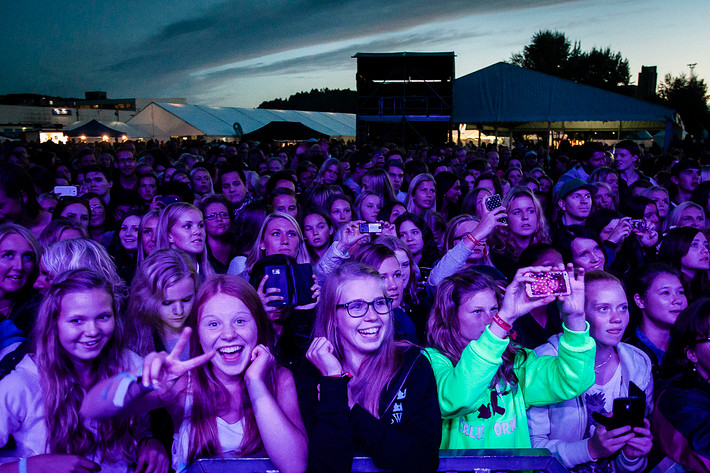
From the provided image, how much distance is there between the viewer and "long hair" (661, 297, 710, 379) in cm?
233

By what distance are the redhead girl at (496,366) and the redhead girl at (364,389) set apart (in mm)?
171

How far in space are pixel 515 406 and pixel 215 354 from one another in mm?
1215

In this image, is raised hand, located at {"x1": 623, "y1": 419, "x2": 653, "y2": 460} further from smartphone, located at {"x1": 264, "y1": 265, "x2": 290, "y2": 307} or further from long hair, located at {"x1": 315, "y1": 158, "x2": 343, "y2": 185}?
long hair, located at {"x1": 315, "y1": 158, "x2": 343, "y2": 185}

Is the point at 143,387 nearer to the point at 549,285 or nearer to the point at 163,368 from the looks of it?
the point at 163,368

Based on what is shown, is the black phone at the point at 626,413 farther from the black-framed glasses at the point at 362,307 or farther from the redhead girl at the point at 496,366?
the black-framed glasses at the point at 362,307

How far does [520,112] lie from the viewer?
2219 centimetres

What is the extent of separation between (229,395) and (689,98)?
44831 mm

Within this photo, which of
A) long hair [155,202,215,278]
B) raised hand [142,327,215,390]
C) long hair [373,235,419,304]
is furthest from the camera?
long hair [155,202,215,278]

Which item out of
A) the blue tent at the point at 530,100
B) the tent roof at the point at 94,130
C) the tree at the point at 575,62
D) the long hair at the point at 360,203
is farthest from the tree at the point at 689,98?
the long hair at the point at 360,203

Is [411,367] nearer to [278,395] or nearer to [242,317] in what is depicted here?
[278,395]

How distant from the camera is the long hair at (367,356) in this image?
6.40 feet

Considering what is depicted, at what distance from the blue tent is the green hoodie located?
67.8 ft

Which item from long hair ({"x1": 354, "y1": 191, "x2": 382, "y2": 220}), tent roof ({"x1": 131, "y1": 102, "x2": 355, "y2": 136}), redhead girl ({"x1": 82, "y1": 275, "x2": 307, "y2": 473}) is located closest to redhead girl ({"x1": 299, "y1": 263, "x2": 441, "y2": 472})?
redhead girl ({"x1": 82, "y1": 275, "x2": 307, "y2": 473})

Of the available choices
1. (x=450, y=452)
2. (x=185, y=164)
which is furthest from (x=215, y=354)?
(x=185, y=164)
